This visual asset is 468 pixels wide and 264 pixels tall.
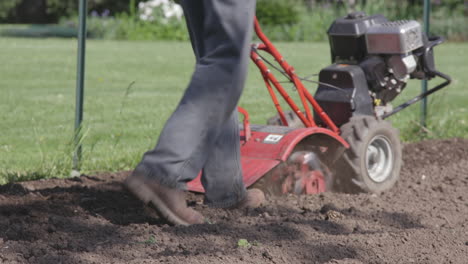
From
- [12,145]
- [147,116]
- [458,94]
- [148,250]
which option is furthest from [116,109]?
[148,250]

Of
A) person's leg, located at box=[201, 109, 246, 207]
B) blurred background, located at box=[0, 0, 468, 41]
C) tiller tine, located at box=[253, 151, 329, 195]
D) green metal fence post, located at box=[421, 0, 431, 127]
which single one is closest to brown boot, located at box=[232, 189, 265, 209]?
person's leg, located at box=[201, 109, 246, 207]

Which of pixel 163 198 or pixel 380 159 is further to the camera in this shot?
pixel 380 159

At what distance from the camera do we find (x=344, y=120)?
14.6ft

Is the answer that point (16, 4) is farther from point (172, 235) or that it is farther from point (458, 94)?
point (172, 235)

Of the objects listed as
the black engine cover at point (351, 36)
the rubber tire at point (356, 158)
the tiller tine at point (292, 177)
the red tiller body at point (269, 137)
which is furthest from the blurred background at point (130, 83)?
the rubber tire at point (356, 158)

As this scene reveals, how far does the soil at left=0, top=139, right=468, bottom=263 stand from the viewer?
271cm

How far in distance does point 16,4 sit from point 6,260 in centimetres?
2607

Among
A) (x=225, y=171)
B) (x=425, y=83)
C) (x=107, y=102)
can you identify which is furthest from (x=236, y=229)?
(x=107, y=102)

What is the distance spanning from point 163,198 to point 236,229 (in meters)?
0.31

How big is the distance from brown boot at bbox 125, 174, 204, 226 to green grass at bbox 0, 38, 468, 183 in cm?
161

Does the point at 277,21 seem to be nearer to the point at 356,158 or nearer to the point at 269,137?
the point at 356,158

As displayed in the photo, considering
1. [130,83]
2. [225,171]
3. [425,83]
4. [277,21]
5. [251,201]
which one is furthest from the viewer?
[277,21]

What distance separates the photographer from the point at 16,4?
2730 cm

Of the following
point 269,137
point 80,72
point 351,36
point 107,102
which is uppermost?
point 351,36
